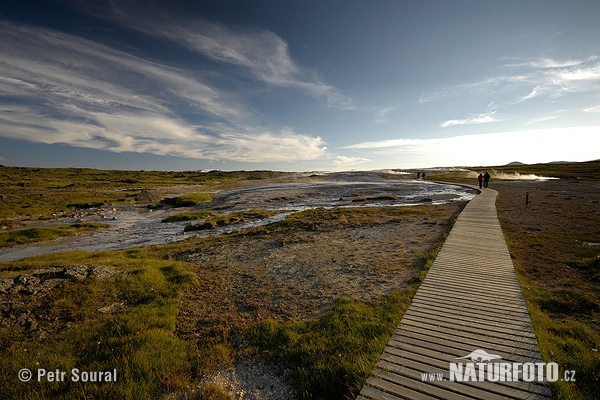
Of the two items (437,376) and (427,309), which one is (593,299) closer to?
(427,309)

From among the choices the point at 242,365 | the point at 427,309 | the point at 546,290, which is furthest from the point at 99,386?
the point at 546,290

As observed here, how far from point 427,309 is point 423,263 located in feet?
22.4

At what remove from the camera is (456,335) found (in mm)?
7320

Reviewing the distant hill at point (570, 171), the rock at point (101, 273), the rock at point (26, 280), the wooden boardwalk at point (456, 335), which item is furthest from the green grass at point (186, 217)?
the distant hill at point (570, 171)

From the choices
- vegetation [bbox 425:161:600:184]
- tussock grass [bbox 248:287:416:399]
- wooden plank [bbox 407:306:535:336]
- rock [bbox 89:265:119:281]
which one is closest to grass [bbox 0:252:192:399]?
rock [bbox 89:265:119:281]

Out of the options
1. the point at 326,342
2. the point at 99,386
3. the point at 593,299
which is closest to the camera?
the point at 99,386

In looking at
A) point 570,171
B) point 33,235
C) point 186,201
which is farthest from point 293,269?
point 570,171

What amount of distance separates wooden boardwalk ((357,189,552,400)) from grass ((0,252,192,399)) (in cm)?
563

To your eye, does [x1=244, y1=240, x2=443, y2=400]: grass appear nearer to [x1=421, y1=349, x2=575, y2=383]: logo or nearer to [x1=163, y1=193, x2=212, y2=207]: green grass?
[x1=421, y1=349, x2=575, y2=383]: logo

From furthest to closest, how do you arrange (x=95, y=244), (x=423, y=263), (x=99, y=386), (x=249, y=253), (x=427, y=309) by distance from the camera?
(x=95, y=244) < (x=249, y=253) < (x=423, y=263) < (x=427, y=309) < (x=99, y=386)

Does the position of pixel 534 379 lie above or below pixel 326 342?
above

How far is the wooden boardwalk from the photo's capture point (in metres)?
5.60

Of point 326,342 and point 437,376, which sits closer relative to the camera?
point 437,376

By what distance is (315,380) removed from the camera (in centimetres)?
659
